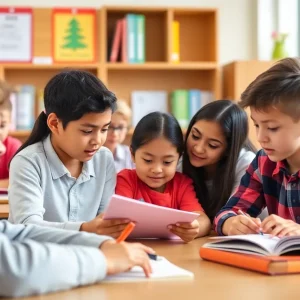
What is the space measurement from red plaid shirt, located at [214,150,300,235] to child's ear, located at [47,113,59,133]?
0.55m

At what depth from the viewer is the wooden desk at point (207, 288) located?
1053 mm

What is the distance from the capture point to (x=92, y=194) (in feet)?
6.80

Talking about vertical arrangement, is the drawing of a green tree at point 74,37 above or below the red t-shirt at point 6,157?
above

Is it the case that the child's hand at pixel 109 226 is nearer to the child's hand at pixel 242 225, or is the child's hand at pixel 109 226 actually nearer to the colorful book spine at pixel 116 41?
the child's hand at pixel 242 225

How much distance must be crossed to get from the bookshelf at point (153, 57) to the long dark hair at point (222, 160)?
2520mm

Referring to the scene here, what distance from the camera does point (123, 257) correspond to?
3.79ft

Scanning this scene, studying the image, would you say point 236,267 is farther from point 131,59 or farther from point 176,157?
point 131,59

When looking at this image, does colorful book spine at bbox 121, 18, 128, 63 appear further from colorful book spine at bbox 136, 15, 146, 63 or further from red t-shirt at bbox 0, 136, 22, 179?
red t-shirt at bbox 0, 136, 22, 179

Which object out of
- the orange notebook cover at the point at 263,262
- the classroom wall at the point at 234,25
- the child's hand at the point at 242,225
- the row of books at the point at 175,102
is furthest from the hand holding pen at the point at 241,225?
the classroom wall at the point at 234,25

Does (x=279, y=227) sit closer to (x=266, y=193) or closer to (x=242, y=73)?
(x=266, y=193)

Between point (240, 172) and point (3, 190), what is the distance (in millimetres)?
1017

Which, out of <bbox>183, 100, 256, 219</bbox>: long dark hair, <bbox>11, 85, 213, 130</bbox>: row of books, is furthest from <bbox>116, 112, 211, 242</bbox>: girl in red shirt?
<bbox>11, 85, 213, 130</bbox>: row of books

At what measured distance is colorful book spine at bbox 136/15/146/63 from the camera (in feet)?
15.6

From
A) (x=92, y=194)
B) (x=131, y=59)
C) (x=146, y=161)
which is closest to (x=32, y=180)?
(x=92, y=194)
